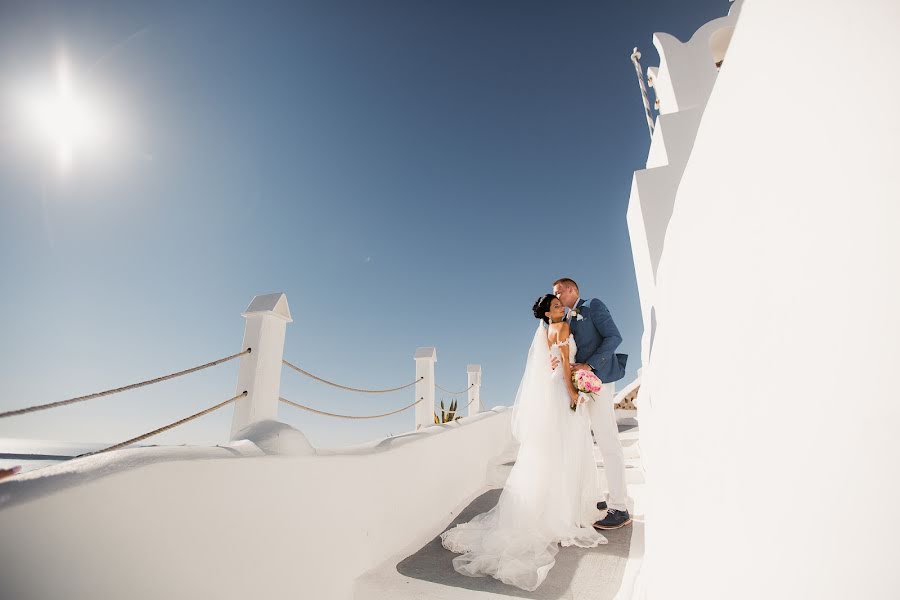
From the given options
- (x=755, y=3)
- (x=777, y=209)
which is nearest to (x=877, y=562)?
(x=777, y=209)

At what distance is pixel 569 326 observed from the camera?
3.66 meters

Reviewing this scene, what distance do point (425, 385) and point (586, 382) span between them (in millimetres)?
2278

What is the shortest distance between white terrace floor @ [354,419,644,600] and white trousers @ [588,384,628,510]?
263mm

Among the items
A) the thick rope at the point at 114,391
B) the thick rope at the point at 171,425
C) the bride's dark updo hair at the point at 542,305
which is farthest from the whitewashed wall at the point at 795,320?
the bride's dark updo hair at the point at 542,305

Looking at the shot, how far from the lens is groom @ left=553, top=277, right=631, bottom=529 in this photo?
10.6ft

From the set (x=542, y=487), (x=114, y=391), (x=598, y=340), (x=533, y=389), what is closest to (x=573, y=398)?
(x=533, y=389)

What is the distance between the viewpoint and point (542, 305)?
12.3 ft

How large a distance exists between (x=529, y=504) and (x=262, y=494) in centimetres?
214

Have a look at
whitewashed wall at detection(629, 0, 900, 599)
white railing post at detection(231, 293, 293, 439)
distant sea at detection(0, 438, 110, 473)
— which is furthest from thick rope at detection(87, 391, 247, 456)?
distant sea at detection(0, 438, 110, 473)

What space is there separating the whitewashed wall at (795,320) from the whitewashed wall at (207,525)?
1465 millimetres

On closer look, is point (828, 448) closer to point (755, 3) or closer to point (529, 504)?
point (755, 3)

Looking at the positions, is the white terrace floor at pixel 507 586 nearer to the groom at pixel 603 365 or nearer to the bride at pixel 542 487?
the bride at pixel 542 487

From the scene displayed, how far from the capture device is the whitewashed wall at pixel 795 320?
0.61 metres

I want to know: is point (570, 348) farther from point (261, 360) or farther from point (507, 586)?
point (261, 360)
